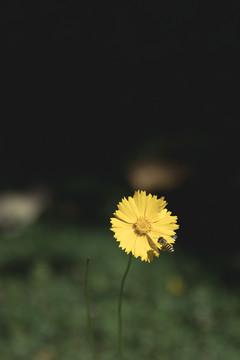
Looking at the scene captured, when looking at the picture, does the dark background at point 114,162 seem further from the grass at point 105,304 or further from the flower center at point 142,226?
the flower center at point 142,226

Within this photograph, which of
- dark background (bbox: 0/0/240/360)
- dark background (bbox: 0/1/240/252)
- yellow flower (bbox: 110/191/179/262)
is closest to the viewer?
yellow flower (bbox: 110/191/179/262)

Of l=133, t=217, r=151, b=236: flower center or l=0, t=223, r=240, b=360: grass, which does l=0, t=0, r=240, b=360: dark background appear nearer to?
l=0, t=223, r=240, b=360: grass

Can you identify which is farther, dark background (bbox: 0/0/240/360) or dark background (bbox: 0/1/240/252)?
dark background (bbox: 0/1/240/252)

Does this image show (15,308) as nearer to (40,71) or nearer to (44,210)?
(44,210)

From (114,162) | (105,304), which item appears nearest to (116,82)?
(114,162)

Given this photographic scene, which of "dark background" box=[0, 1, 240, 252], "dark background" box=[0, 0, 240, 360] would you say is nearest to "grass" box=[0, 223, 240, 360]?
"dark background" box=[0, 0, 240, 360]

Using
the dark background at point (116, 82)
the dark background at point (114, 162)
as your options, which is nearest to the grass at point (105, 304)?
the dark background at point (114, 162)
